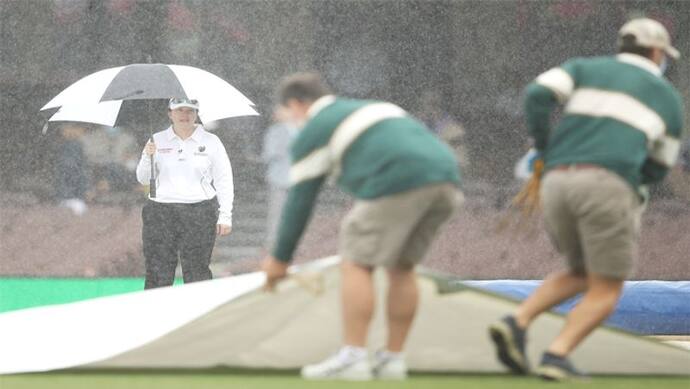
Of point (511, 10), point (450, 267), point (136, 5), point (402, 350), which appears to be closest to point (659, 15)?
point (511, 10)

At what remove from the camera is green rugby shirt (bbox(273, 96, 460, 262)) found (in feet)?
22.8

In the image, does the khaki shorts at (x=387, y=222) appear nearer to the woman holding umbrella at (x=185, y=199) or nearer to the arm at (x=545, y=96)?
the arm at (x=545, y=96)

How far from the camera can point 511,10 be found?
1448 cm

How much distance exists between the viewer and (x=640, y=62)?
7.22 meters

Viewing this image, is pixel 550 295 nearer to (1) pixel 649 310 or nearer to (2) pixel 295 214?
(2) pixel 295 214

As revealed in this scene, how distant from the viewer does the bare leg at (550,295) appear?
23.8ft

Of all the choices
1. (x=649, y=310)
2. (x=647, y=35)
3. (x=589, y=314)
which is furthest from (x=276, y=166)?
(x=589, y=314)

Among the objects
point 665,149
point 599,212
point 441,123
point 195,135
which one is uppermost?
point 665,149

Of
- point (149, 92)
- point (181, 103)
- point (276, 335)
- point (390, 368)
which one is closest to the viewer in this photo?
point (390, 368)

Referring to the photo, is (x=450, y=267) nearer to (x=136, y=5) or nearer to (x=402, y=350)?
(x=136, y=5)

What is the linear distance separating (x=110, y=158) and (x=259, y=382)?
24.6ft

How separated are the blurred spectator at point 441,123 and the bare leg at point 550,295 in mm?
6933

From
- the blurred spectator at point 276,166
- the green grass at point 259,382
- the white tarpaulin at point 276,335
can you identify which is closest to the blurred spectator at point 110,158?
the blurred spectator at point 276,166

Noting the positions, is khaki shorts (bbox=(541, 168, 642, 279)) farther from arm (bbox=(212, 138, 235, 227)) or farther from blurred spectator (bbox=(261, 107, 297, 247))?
blurred spectator (bbox=(261, 107, 297, 247))
